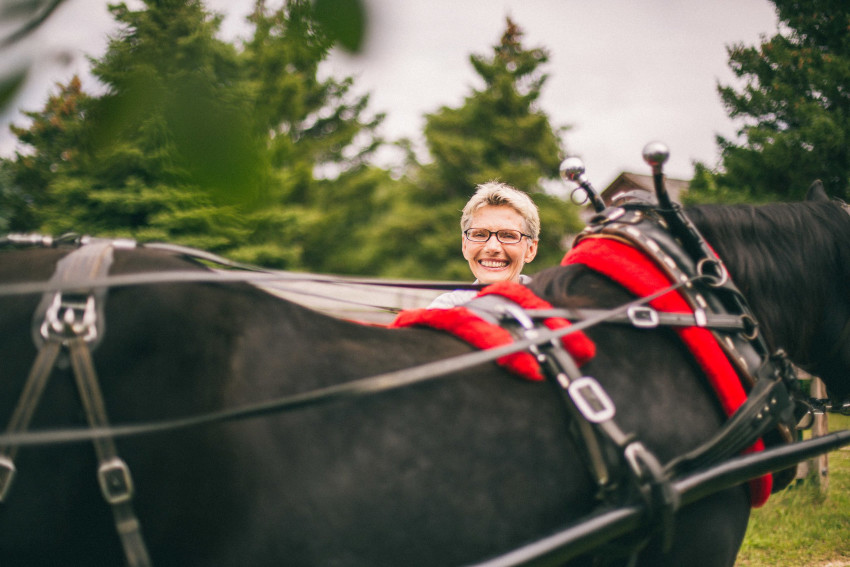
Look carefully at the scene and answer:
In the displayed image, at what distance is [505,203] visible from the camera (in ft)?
8.16

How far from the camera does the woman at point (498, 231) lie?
249 centimetres

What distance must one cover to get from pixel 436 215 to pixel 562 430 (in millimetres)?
18440

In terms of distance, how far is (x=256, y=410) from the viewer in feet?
3.20

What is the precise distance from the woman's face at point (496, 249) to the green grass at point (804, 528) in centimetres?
220

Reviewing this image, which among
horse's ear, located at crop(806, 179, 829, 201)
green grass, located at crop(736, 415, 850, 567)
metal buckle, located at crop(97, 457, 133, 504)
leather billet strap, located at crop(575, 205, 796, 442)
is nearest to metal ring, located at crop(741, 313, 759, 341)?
leather billet strap, located at crop(575, 205, 796, 442)

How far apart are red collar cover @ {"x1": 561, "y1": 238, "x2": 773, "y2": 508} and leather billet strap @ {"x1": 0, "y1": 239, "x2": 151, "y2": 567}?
118 cm

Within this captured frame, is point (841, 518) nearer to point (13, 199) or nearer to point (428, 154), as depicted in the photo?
point (13, 199)

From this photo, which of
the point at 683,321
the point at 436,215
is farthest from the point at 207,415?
the point at 436,215

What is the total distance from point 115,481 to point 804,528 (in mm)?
4128

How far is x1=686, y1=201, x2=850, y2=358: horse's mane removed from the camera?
162 cm

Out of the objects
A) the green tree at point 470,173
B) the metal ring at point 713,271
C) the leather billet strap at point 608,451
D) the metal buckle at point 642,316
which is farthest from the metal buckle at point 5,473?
the green tree at point 470,173

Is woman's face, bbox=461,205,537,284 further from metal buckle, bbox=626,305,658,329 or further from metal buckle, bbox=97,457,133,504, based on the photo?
metal buckle, bbox=97,457,133,504

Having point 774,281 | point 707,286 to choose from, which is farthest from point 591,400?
point 774,281

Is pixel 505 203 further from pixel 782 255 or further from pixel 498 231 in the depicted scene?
pixel 782 255
